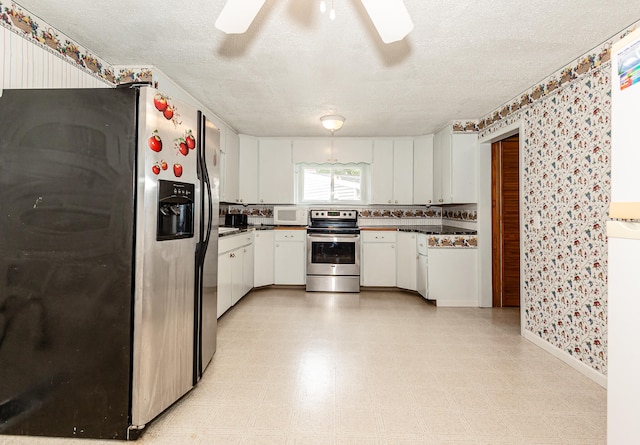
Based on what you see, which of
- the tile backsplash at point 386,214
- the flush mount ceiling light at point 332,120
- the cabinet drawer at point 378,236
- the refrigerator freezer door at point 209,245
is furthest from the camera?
the tile backsplash at point 386,214

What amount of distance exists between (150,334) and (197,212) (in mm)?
668

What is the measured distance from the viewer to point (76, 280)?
158cm

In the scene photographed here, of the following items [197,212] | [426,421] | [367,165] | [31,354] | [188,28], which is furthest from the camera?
[367,165]

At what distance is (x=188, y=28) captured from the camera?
2070 millimetres

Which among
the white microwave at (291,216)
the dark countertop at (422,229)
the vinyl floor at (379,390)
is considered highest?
the white microwave at (291,216)

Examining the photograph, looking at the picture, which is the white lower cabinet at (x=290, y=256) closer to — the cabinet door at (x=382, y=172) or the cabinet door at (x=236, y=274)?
the cabinet door at (x=236, y=274)

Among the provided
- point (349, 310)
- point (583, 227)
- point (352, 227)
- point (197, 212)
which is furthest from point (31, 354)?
point (352, 227)

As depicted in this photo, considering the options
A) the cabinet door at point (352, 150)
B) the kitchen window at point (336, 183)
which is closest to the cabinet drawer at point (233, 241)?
the kitchen window at point (336, 183)

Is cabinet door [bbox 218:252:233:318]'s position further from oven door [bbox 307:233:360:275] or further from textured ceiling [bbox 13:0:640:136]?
textured ceiling [bbox 13:0:640:136]

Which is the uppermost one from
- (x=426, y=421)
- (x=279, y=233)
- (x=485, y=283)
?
(x=279, y=233)

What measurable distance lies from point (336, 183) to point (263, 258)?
1.55 meters

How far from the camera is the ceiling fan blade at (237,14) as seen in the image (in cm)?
131

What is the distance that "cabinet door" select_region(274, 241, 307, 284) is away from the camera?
15.6ft

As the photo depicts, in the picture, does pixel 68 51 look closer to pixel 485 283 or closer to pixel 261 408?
pixel 261 408
